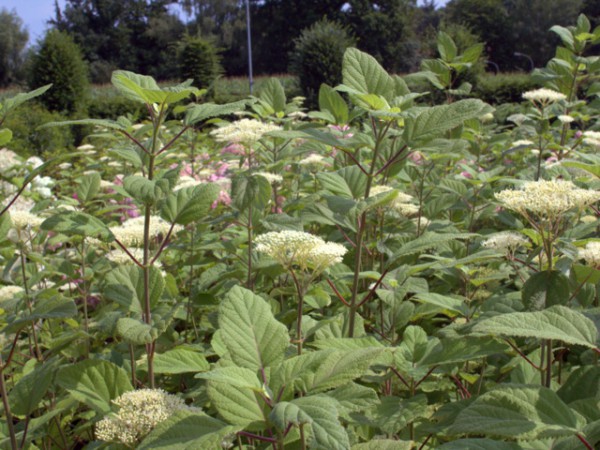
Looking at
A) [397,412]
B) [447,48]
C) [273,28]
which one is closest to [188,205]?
[397,412]

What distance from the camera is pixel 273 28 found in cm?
4606

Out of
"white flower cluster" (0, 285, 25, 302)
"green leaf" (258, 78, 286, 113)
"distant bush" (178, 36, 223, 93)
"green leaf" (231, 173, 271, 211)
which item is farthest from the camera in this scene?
"distant bush" (178, 36, 223, 93)

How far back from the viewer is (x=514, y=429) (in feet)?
2.46

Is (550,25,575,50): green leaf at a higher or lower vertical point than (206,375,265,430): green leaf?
higher

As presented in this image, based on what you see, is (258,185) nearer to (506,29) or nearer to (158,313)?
(158,313)

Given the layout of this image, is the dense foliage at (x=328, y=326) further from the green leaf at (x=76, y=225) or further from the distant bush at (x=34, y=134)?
the distant bush at (x=34, y=134)

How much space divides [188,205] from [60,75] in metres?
12.7

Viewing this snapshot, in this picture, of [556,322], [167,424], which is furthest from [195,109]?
[556,322]

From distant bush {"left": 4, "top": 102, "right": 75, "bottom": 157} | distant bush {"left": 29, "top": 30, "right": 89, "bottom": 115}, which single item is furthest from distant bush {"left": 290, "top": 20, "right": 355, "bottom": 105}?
distant bush {"left": 4, "top": 102, "right": 75, "bottom": 157}

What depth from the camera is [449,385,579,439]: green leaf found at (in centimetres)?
74

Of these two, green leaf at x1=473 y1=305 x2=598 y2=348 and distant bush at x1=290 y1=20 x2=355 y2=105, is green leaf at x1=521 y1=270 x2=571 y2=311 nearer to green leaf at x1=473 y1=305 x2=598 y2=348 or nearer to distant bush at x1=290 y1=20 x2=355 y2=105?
green leaf at x1=473 y1=305 x2=598 y2=348

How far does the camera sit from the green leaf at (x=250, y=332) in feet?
2.98

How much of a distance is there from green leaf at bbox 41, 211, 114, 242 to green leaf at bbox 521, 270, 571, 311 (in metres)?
0.90

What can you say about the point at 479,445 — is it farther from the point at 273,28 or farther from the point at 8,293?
the point at 273,28
